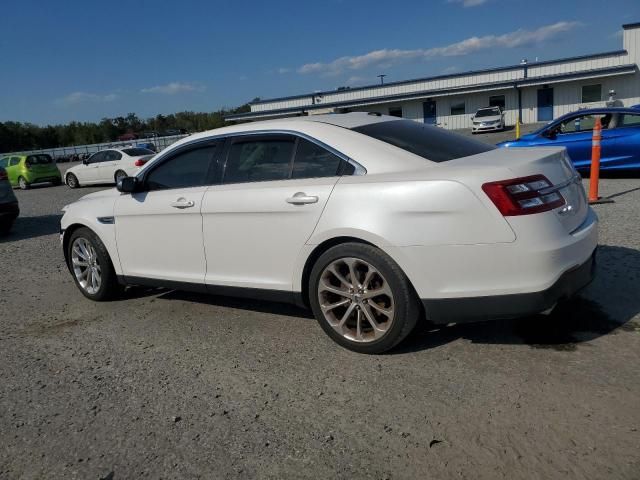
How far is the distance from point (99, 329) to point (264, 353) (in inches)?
65.0

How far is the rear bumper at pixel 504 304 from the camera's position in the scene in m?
3.15

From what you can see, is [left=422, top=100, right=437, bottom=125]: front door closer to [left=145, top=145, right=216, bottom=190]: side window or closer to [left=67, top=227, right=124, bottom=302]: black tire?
[left=67, top=227, right=124, bottom=302]: black tire

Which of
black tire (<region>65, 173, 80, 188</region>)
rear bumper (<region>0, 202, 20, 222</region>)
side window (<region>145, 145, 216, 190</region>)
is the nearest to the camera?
side window (<region>145, 145, 216, 190</region>)

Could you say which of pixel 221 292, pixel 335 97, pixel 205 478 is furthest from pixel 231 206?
pixel 335 97

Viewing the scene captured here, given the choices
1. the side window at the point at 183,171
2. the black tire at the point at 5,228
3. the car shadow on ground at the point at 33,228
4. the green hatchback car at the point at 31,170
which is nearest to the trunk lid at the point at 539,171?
the side window at the point at 183,171

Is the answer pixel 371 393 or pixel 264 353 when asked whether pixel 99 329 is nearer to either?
pixel 264 353

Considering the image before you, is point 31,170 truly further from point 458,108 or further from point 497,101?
point 497,101

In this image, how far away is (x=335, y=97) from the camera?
162 ft

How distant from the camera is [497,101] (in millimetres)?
40969

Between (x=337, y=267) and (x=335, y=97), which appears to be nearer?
(x=337, y=267)

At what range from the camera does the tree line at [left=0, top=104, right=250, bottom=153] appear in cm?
7062

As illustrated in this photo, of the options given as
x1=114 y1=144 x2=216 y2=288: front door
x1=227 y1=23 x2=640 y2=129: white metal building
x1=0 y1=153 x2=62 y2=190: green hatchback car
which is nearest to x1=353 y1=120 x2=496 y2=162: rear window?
x1=114 y1=144 x2=216 y2=288: front door

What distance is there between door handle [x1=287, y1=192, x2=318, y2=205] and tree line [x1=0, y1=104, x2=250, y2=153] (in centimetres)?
6569

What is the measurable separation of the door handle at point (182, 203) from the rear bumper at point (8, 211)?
7.30 m
